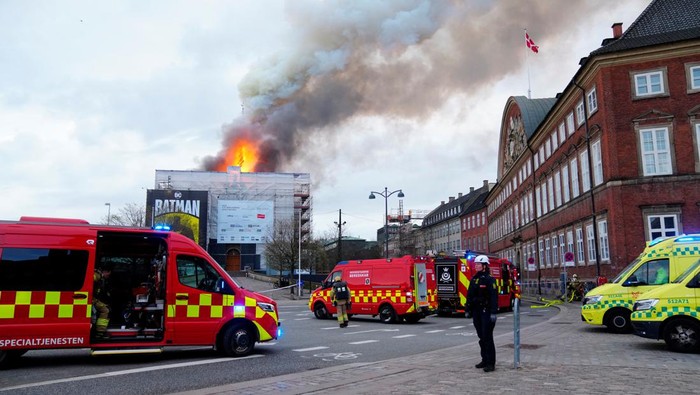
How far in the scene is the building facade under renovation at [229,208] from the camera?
66562 millimetres

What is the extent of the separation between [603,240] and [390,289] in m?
16.7

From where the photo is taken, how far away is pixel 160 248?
1103 cm

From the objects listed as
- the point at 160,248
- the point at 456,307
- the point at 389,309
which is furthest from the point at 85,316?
the point at 456,307

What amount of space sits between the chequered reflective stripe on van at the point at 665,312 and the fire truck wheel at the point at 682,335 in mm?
166

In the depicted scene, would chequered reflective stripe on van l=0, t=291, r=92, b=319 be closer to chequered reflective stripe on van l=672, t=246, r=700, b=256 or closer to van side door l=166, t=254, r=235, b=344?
van side door l=166, t=254, r=235, b=344

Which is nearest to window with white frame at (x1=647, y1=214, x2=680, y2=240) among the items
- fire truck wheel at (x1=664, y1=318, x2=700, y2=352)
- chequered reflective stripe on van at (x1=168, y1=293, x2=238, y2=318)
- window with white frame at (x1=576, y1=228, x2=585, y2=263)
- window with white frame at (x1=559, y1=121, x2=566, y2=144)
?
window with white frame at (x1=576, y1=228, x2=585, y2=263)

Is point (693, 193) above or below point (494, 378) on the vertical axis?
above

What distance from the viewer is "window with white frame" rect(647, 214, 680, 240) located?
2727 cm

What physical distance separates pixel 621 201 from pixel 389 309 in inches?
609

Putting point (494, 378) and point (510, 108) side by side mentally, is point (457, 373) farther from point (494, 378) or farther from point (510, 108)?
point (510, 108)

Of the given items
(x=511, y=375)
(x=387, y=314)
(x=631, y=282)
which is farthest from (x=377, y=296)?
(x=511, y=375)

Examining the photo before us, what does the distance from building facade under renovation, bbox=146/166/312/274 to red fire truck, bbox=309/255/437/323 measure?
45.0 meters

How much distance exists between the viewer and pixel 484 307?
334 inches

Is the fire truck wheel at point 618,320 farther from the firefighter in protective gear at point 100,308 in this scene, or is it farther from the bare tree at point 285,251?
the bare tree at point 285,251
